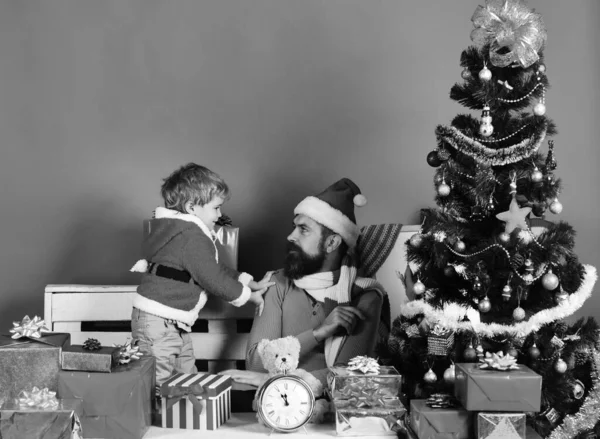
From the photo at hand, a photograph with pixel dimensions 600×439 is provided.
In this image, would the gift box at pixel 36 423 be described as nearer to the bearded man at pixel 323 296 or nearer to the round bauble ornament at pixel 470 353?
the bearded man at pixel 323 296

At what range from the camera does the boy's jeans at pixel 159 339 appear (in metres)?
2.22

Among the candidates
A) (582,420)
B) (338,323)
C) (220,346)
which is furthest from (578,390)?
(220,346)

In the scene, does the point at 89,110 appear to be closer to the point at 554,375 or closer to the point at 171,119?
the point at 171,119

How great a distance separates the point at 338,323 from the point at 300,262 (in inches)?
9.2

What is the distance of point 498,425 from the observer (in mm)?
1716

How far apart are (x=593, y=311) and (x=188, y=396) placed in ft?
5.04

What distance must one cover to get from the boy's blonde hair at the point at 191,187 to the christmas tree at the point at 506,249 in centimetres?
73

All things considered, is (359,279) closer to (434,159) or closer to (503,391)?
(434,159)

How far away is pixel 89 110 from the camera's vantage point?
8.64 feet

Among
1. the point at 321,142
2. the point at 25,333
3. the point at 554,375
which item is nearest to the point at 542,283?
the point at 554,375

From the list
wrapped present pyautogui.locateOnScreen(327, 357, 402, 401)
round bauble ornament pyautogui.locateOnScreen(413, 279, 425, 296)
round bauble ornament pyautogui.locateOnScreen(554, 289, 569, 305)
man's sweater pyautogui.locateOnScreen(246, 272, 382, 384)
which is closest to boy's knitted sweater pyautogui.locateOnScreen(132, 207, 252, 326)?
man's sweater pyautogui.locateOnScreen(246, 272, 382, 384)

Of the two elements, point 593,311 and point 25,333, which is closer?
point 25,333

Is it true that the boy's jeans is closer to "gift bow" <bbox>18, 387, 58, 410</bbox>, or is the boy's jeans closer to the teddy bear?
the teddy bear

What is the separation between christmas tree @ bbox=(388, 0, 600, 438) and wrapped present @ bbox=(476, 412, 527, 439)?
139 mm
